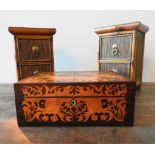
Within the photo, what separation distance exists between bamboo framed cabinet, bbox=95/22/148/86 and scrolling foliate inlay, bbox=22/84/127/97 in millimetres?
464

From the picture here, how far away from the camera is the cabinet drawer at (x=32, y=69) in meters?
1.28

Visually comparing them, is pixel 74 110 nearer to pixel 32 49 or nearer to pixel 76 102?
pixel 76 102

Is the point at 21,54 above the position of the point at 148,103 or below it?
above

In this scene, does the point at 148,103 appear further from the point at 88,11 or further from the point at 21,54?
the point at 88,11

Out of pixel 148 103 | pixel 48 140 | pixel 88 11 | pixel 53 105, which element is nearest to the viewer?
pixel 48 140

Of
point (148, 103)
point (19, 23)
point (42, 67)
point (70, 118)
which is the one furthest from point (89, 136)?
point (19, 23)

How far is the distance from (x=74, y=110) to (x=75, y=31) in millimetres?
1177

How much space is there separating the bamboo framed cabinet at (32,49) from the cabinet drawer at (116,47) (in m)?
0.43

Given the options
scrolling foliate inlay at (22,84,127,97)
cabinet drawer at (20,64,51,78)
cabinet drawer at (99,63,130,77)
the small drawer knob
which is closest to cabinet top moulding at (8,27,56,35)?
the small drawer knob

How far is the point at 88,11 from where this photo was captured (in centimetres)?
171

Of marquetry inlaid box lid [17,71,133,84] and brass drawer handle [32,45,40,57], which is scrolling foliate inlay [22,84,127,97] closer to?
marquetry inlaid box lid [17,71,133,84]

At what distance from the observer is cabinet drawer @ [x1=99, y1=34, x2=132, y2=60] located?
116cm

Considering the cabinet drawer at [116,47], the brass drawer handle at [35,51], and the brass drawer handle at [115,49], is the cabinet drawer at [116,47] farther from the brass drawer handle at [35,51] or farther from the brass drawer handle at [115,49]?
the brass drawer handle at [35,51]

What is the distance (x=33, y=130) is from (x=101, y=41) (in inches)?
35.3
